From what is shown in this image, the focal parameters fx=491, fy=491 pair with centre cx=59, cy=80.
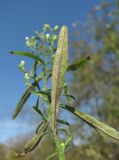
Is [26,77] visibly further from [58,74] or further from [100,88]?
[100,88]

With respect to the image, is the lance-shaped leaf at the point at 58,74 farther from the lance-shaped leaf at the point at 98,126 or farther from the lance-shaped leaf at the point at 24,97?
the lance-shaped leaf at the point at 24,97

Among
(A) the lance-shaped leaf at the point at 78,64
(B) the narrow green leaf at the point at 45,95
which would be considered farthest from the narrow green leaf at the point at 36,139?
(A) the lance-shaped leaf at the point at 78,64

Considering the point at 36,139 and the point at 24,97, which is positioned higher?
the point at 24,97

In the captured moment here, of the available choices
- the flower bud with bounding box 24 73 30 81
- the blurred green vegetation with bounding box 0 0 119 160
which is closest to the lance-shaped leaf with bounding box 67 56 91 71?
the flower bud with bounding box 24 73 30 81

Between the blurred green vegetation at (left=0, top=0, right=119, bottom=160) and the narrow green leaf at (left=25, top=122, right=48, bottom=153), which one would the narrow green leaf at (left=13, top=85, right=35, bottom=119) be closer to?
the narrow green leaf at (left=25, top=122, right=48, bottom=153)

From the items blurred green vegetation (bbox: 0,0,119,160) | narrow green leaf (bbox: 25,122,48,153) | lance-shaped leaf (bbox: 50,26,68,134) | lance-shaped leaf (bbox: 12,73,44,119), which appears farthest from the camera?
blurred green vegetation (bbox: 0,0,119,160)

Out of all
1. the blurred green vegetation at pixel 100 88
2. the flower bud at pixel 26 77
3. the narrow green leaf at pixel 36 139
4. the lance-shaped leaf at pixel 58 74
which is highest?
the blurred green vegetation at pixel 100 88

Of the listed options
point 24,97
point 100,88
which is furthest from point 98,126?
point 100,88

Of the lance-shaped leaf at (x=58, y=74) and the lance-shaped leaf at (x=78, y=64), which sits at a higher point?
the lance-shaped leaf at (x=78, y=64)

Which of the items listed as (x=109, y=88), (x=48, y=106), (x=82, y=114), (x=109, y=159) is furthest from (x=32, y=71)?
(x=109, y=88)

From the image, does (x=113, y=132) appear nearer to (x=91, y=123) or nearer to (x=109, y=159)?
(x=91, y=123)

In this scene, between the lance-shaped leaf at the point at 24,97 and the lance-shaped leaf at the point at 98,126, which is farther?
the lance-shaped leaf at the point at 24,97

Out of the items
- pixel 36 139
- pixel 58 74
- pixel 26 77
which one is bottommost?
pixel 36 139

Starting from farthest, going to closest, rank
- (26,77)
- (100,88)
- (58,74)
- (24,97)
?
(100,88), (26,77), (24,97), (58,74)
